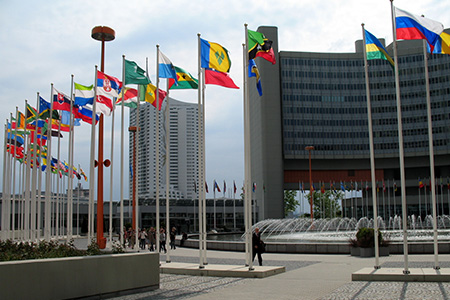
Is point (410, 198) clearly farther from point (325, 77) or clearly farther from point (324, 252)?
point (324, 252)

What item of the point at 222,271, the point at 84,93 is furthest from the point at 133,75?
the point at 222,271

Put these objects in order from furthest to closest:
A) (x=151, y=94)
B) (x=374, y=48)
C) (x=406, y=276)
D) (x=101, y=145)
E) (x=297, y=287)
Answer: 1. (x=101, y=145)
2. (x=151, y=94)
3. (x=374, y=48)
4. (x=406, y=276)
5. (x=297, y=287)

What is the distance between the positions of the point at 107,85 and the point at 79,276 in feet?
42.2

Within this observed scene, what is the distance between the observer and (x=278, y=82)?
4446 inches

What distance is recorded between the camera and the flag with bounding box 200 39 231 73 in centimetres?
1994

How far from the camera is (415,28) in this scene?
16547mm

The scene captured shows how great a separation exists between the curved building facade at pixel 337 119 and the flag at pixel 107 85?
86358 mm

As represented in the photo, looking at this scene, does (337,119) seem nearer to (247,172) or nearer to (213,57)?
(213,57)

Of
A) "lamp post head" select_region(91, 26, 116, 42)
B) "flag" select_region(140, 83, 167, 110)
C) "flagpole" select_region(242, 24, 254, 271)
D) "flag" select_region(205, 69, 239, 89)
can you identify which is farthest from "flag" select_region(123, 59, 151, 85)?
"flagpole" select_region(242, 24, 254, 271)

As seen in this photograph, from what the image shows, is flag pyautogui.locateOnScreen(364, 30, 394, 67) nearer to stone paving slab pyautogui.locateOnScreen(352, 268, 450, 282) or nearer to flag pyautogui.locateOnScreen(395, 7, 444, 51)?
flag pyautogui.locateOnScreen(395, 7, 444, 51)

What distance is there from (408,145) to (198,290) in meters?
102

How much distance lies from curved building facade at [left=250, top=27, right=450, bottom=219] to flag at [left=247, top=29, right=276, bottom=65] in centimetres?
9000

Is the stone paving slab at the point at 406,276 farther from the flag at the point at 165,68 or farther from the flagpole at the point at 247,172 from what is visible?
A: the flag at the point at 165,68

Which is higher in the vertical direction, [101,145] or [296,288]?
[101,145]
